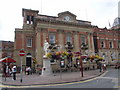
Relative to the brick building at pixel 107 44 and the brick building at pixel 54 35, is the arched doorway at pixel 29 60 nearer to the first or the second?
the brick building at pixel 54 35

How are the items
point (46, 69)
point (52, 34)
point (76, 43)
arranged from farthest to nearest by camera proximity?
point (76, 43) < point (52, 34) < point (46, 69)

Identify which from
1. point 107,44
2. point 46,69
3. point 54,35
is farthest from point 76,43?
point 46,69

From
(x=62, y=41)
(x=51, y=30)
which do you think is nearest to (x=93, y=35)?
(x=62, y=41)

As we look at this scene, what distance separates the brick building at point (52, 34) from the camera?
25219 millimetres

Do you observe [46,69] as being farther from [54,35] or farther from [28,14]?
[28,14]

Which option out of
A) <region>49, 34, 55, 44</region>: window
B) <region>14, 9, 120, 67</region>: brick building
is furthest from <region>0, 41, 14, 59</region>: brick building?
<region>49, 34, 55, 44</region>: window

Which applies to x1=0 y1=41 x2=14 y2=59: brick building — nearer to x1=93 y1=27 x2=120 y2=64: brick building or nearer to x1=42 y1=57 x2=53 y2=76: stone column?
x1=42 y1=57 x2=53 y2=76: stone column

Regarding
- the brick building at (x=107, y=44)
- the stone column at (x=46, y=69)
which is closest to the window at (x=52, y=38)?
the stone column at (x=46, y=69)

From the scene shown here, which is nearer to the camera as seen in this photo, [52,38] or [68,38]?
[52,38]

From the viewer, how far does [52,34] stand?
2616 centimetres

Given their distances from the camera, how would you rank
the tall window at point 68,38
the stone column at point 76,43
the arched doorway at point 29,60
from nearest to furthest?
the arched doorway at point 29,60 → the tall window at point 68,38 → the stone column at point 76,43

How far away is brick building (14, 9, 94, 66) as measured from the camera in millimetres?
25219

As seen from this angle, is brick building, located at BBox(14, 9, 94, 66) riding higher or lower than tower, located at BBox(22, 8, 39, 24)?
lower

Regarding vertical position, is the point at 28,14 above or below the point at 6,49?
above
